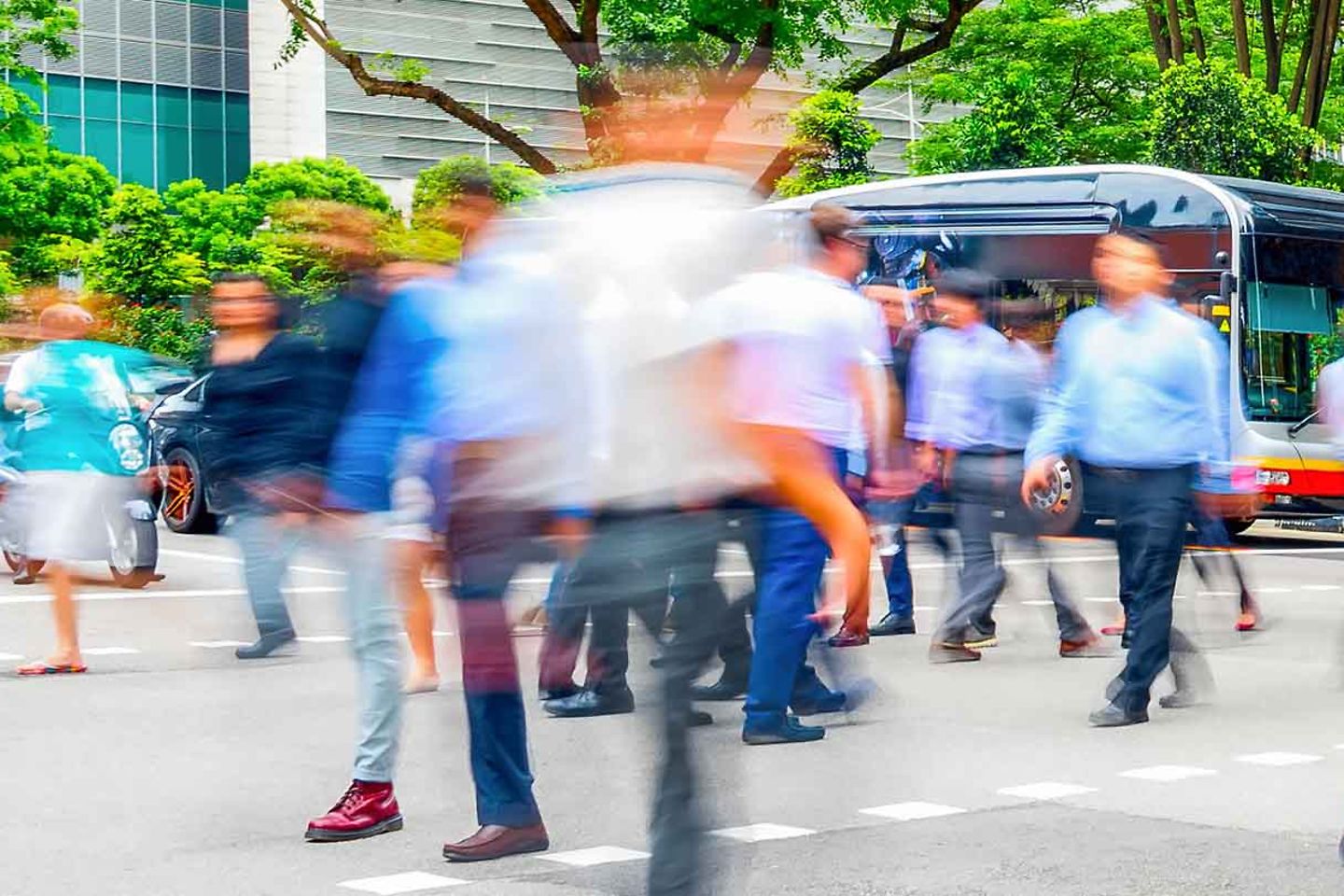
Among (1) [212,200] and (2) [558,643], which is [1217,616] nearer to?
(2) [558,643]

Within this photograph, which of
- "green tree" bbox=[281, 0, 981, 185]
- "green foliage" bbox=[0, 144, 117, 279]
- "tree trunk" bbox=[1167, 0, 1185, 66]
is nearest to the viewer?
"tree trunk" bbox=[1167, 0, 1185, 66]

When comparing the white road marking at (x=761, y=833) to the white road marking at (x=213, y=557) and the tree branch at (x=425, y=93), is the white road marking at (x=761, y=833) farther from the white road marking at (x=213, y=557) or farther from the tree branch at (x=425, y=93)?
the tree branch at (x=425, y=93)

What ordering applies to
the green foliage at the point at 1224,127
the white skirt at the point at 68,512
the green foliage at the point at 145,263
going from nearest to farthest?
1. the white skirt at the point at 68,512
2. the green foliage at the point at 1224,127
3. the green foliage at the point at 145,263

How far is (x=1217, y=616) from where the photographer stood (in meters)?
12.9

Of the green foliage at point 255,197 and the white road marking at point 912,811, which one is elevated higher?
the green foliage at point 255,197

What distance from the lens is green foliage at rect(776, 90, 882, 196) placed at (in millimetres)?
27219

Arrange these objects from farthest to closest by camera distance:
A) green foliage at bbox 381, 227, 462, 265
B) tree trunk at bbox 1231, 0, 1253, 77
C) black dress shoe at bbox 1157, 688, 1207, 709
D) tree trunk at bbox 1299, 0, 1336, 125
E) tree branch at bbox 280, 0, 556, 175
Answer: tree branch at bbox 280, 0, 556, 175
tree trunk at bbox 1231, 0, 1253, 77
tree trunk at bbox 1299, 0, 1336, 125
black dress shoe at bbox 1157, 688, 1207, 709
green foliage at bbox 381, 227, 462, 265

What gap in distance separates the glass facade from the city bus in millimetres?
44218

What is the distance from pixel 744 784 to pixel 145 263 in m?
27.1

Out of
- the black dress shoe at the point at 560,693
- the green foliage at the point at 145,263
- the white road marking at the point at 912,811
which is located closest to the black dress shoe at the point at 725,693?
the black dress shoe at the point at 560,693

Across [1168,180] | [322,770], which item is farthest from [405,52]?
[322,770]

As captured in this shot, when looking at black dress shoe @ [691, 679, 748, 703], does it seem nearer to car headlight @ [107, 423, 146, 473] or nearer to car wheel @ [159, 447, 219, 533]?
car headlight @ [107, 423, 146, 473]

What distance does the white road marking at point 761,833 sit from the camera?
6309 mm

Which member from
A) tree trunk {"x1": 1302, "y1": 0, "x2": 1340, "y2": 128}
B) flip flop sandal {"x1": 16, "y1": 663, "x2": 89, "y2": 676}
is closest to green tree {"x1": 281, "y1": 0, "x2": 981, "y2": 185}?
tree trunk {"x1": 1302, "y1": 0, "x2": 1340, "y2": 128}
